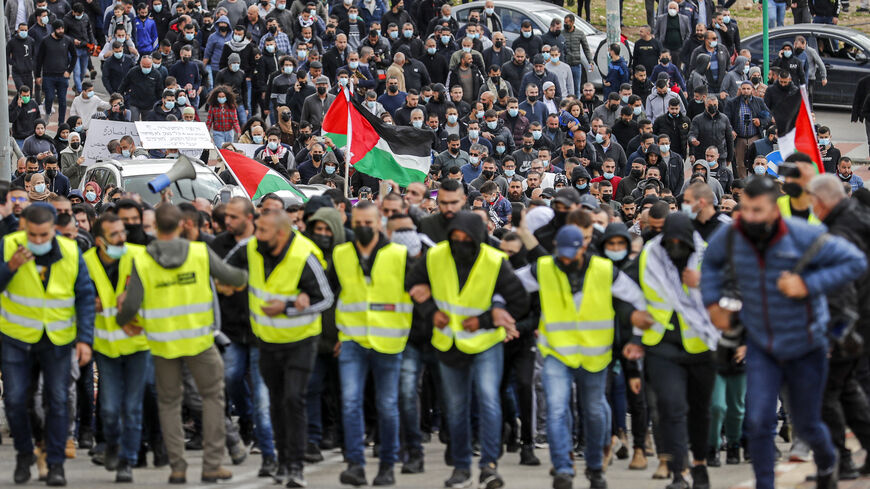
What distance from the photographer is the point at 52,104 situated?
28.8 meters

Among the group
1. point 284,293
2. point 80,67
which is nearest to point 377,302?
point 284,293

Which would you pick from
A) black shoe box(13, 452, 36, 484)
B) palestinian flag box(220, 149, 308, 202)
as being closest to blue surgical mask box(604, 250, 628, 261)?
black shoe box(13, 452, 36, 484)

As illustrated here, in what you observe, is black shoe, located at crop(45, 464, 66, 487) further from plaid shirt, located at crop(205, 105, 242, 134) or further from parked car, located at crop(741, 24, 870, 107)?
parked car, located at crop(741, 24, 870, 107)

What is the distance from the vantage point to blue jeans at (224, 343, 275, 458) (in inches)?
448

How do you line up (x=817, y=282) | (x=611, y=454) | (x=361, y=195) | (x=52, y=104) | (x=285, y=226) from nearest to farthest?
(x=817, y=282)
(x=285, y=226)
(x=611, y=454)
(x=361, y=195)
(x=52, y=104)

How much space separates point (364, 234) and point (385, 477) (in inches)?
66.5

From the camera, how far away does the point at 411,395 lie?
11.4m

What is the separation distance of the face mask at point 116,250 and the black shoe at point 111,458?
1424 millimetres

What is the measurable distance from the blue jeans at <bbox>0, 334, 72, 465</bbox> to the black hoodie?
2.57 metres

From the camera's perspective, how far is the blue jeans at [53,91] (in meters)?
28.0

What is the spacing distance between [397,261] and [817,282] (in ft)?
10.5

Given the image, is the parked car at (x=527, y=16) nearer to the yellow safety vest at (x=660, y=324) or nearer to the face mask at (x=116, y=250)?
the face mask at (x=116, y=250)

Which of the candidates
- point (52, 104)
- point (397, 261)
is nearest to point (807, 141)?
point (397, 261)

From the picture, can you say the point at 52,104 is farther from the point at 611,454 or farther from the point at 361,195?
the point at 611,454
